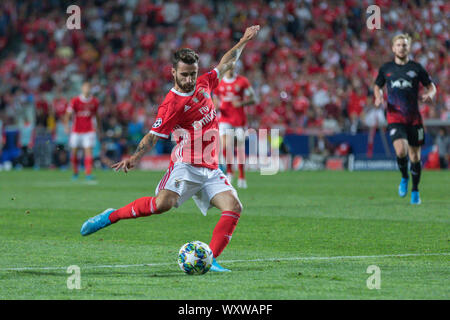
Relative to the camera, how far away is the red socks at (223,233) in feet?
22.5

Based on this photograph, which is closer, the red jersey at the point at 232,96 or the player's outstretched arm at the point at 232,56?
the player's outstretched arm at the point at 232,56

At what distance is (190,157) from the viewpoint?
7.20m

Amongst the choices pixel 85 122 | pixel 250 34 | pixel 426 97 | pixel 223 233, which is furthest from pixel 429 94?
pixel 85 122

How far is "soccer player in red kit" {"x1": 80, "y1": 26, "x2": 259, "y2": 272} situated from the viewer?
22.8ft

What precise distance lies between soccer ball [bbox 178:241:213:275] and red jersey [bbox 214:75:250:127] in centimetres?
1208

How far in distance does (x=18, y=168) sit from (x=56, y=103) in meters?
2.80

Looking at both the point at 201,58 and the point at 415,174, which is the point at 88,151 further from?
the point at 201,58

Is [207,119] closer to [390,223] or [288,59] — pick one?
[390,223]

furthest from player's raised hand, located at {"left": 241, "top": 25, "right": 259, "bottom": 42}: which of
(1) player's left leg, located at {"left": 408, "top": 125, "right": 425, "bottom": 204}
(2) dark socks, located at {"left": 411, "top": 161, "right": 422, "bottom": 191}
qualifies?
(2) dark socks, located at {"left": 411, "top": 161, "right": 422, "bottom": 191}

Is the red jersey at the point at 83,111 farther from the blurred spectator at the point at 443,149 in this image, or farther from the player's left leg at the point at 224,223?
the player's left leg at the point at 224,223

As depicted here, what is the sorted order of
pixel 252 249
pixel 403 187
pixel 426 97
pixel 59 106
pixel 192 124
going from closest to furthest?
pixel 192 124
pixel 252 249
pixel 426 97
pixel 403 187
pixel 59 106

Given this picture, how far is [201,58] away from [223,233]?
2500cm

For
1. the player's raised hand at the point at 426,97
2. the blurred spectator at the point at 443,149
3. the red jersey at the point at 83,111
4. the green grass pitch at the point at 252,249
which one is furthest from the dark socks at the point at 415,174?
the blurred spectator at the point at 443,149

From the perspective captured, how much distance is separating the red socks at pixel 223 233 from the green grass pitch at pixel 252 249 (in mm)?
253
